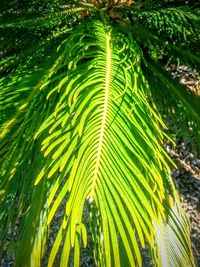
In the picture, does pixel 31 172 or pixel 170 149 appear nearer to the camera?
pixel 31 172

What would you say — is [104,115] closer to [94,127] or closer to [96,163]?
[94,127]

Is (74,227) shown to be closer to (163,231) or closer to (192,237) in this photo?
(163,231)

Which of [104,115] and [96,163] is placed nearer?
[96,163]

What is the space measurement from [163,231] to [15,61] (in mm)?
889

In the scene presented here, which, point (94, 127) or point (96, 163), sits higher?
point (94, 127)

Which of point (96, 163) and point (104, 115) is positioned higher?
point (104, 115)

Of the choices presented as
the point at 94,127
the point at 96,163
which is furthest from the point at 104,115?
the point at 96,163

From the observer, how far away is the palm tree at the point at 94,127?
3.09ft

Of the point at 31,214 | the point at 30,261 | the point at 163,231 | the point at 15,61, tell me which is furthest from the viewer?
the point at 15,61

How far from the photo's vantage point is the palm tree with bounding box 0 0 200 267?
0.94m

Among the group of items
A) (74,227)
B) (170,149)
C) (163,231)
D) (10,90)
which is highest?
(170,149)

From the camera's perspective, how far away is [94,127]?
3.58 ft

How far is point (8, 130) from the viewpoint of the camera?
1.28 meters

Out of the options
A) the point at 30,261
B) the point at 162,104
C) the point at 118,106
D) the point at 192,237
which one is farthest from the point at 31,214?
the point at 192,237
